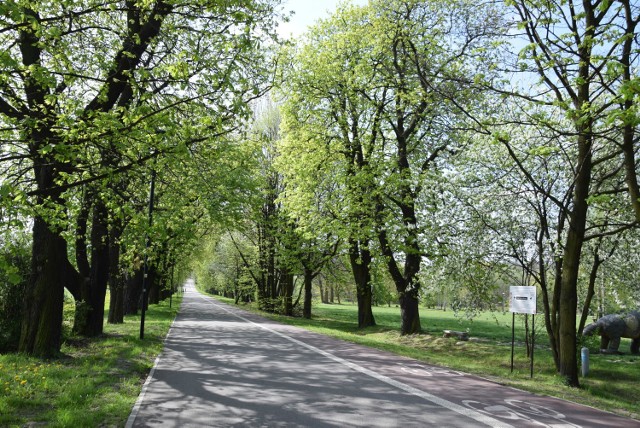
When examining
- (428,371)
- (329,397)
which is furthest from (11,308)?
(428,371)

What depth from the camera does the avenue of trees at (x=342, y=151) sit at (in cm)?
786

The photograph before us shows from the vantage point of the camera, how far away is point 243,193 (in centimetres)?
2386

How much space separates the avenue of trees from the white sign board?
0.71 metres

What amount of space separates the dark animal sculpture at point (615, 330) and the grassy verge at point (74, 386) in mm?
15625

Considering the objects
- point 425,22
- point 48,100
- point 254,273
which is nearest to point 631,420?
point 48,100

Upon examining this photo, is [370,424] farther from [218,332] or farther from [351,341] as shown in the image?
[218,332]

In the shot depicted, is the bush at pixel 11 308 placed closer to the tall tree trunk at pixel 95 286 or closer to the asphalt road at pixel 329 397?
the tall tree trunk at pixel 95 286

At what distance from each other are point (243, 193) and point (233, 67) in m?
16.4

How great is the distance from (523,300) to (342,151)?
12.4 meters

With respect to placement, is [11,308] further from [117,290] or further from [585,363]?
[585,363]

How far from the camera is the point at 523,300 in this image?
12.1 m

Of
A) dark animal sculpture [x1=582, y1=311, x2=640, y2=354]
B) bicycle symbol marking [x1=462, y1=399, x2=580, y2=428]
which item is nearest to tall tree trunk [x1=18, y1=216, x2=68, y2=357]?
bicycle symbol marking [x1=462, y1=399, x2=580, y2=428]

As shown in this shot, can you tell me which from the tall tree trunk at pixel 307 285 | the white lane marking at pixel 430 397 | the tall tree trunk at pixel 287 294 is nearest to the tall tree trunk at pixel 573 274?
the white lane marking at pixel 430 397

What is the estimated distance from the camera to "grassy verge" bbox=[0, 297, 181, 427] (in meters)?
6.39
